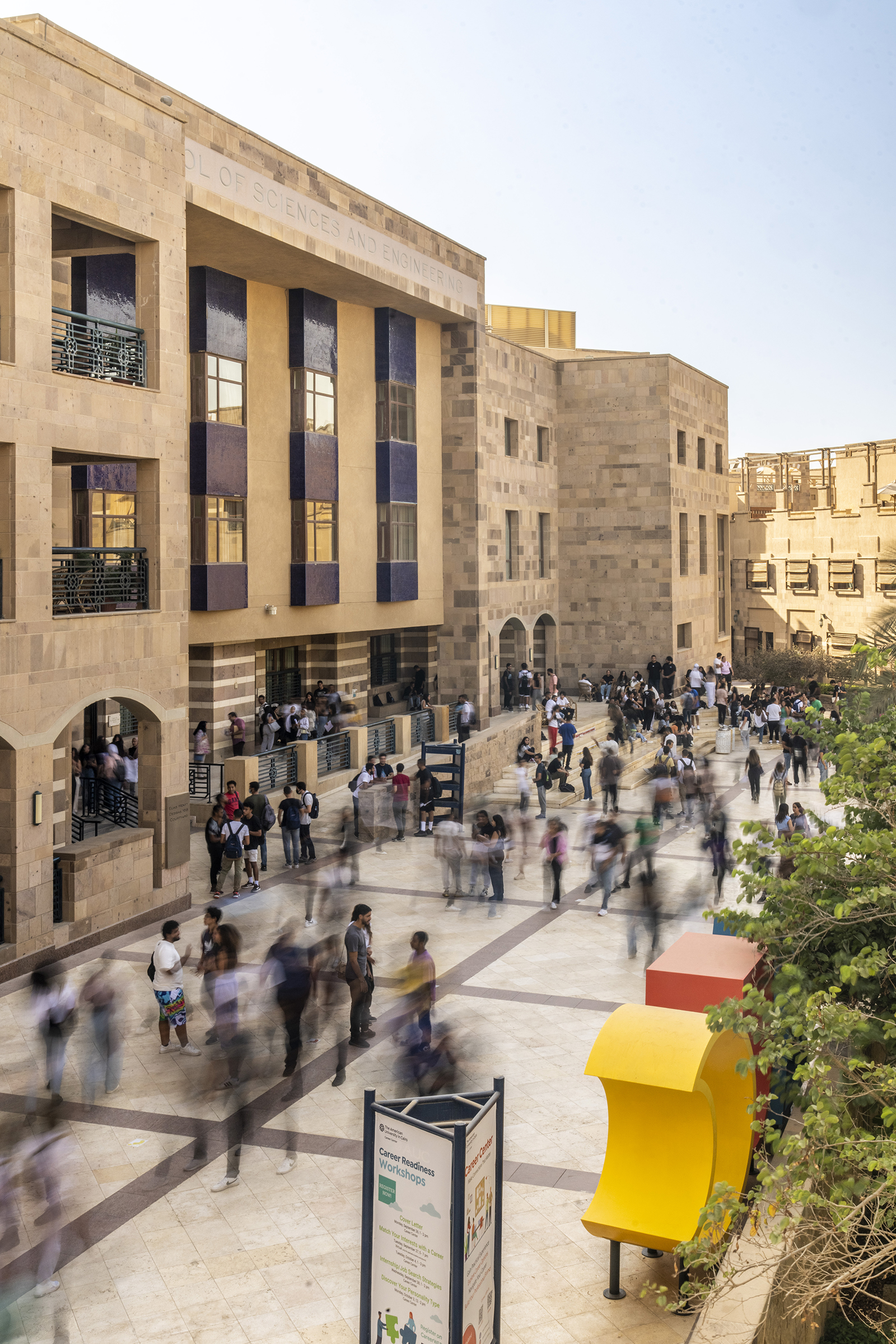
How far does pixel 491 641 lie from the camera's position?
37.0 m

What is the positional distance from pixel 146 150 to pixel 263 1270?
16.1 metres

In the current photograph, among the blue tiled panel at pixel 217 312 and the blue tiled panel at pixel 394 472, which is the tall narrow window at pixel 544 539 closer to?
the blue tiled panel at pixel 394 472

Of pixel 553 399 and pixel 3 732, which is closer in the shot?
pixel 3 732

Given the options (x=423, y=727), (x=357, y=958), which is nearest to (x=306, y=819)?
(x=357, y=958)

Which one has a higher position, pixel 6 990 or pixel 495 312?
pixel 495 312

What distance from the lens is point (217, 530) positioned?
2606 cm

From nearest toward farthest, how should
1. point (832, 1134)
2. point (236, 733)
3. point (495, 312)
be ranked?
point (832, 1134) → point (236, 733) → point (495, 312)

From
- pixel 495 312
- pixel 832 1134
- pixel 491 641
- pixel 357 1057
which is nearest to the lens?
pixel 832 1134

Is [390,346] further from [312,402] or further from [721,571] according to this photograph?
[721,571]

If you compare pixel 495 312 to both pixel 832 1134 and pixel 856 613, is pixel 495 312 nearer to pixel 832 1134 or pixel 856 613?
pixel 856 613

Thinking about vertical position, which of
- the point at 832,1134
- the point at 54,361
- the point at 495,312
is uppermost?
the point at 495,312

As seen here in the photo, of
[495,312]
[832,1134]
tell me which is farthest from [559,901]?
[495,312]

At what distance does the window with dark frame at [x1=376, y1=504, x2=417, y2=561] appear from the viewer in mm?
32219

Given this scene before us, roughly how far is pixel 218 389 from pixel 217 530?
3.10m
